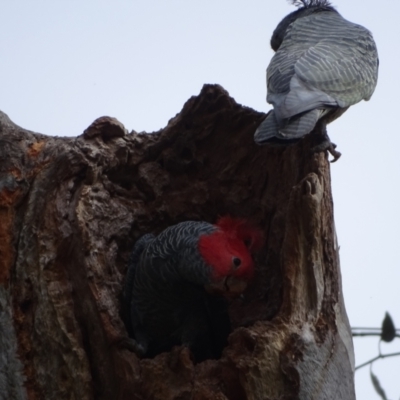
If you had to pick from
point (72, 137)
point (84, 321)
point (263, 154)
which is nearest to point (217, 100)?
point (263, 154)

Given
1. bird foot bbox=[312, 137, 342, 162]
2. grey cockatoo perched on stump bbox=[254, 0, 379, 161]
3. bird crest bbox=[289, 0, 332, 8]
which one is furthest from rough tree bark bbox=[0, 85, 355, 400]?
bird crest bbox=[289, 0, 332, 8]

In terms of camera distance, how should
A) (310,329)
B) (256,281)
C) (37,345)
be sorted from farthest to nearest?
(256,281)
(37,345)
(310,329)

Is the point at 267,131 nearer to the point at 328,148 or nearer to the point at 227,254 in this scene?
the point at 328,148

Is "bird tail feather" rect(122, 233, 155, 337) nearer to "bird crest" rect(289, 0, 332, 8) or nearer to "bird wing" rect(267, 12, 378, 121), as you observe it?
"bird wing" rect(267, 12, 378, 121)

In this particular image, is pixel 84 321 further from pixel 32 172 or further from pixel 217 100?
pixel 217 100

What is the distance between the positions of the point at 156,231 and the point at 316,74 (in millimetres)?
1225

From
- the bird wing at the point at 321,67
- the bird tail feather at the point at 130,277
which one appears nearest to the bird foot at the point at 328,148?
the bird wing at the point at 321,67

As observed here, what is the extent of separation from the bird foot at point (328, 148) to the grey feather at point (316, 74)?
0.29 ft

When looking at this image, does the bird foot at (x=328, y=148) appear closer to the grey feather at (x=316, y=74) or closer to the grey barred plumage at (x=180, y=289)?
the grey feather at (x=316, y=74)

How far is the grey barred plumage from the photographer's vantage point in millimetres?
2814

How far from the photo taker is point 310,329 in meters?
2.49

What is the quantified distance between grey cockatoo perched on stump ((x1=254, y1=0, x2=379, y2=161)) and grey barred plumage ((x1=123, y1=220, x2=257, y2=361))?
0.52 meters

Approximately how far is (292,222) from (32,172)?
1.27 meters

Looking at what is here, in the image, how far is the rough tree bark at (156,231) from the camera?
8.14 ft
